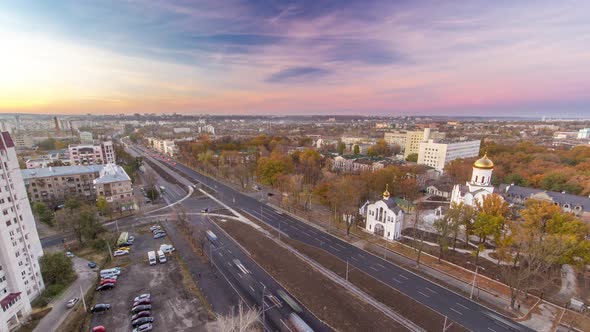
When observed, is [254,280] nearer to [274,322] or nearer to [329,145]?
[274,322]

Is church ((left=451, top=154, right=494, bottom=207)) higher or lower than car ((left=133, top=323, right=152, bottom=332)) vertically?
higher

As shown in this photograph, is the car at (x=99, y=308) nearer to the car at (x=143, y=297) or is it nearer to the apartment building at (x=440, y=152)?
the car at (x=143, y=297)

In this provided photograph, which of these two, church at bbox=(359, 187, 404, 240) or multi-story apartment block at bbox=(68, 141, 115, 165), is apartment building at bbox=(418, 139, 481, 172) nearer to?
church at bbox=(359, 187, 404, 240)

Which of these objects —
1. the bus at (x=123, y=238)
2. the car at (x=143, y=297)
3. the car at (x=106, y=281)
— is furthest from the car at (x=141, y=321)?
the bus at (x=123, y=238)

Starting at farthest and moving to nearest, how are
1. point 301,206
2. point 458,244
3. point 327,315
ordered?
point 301,206
point 458,244
point 327,315

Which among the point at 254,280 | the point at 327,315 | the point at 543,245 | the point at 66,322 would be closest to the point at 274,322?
the point at 327,315

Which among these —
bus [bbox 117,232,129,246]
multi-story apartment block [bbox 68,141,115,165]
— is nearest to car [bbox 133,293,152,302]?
bus [bbox 117,232,129,246]
